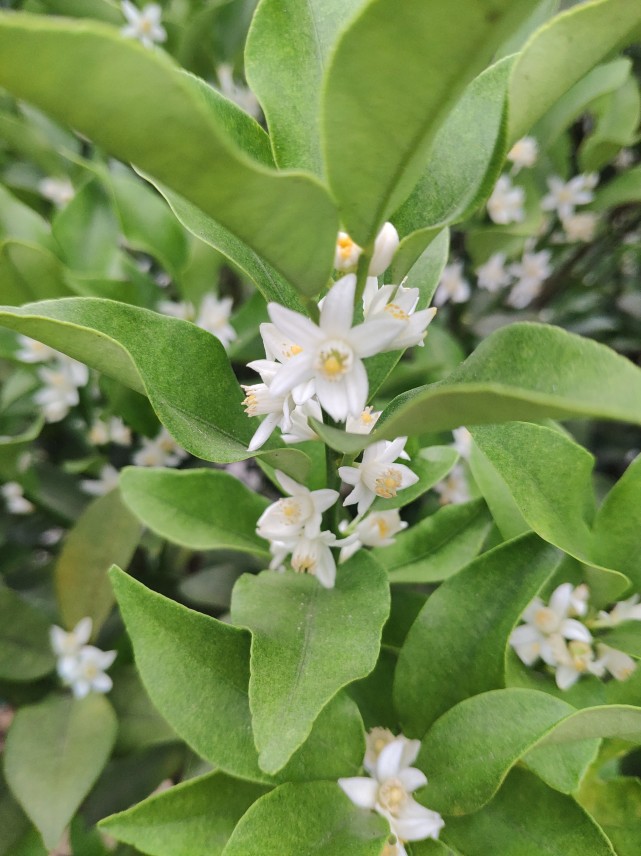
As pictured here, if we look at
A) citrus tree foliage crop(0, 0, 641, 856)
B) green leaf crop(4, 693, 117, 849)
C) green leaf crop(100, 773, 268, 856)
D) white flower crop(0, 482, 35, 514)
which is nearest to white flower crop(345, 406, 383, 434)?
citrus tree foliage crop(0, 0, 641, 856)

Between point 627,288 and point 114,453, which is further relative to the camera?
point 627,288

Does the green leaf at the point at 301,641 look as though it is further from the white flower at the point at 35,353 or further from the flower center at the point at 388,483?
the white flower at the point at 35,353

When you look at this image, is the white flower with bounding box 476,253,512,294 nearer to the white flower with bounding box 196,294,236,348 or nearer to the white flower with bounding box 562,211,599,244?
the white flower with bounding box 562,211,599,244

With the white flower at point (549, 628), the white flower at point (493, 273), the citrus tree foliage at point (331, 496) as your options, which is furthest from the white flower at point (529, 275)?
the white flower at point (549, 628)

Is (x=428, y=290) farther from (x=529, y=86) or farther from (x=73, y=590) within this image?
(x=73, y=590)

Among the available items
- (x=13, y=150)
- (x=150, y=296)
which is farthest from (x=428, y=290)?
(x=13, y=150)
